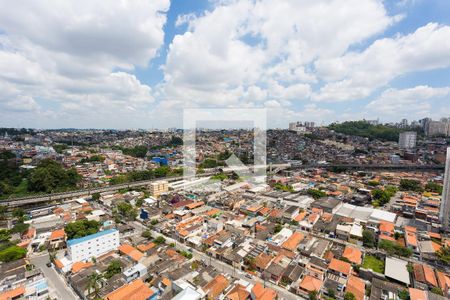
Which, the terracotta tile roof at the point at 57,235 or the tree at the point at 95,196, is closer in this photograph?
the terracotta tile roof at the point at 57,235

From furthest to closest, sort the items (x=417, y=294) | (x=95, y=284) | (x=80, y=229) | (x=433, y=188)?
(x=433, y=188) → (x=80, y=229) → (x=95, y=284) → (x=417, y=294)

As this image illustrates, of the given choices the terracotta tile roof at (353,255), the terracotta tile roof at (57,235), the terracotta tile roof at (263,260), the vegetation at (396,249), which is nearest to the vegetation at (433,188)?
the vegetation at (396,249)

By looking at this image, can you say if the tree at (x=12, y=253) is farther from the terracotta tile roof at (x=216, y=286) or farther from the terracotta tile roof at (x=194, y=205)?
the terracotta tile roof at (x=216, y=286)

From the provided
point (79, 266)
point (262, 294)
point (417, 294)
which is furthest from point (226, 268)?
point (417, 294)

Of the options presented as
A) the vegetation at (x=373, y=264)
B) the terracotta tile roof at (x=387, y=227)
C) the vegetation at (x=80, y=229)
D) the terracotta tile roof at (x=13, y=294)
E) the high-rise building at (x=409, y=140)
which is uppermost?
the high-rise building at (x=409, y=140)

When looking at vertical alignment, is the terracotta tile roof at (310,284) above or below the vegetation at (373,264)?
above

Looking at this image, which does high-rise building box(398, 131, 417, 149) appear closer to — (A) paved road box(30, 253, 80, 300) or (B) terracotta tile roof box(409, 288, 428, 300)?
(B) terracotta tile roof box(409, 288, 428, 300)

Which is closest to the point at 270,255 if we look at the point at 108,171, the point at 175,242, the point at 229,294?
the point at 229,294

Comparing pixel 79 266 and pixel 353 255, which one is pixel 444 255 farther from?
pixel 79 266
